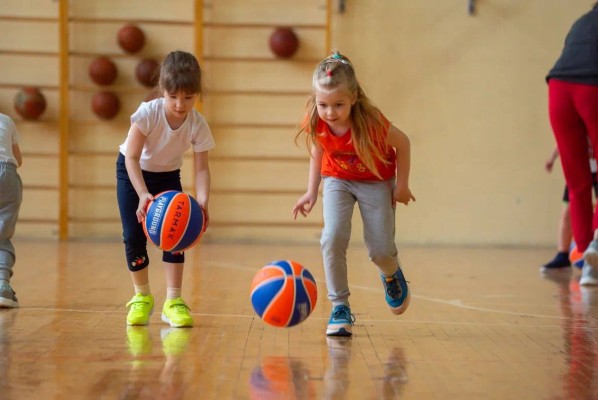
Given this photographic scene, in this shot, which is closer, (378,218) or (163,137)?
(378,218)

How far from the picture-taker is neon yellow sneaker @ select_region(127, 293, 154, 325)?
11.3 feet

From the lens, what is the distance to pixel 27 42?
802 centimetres

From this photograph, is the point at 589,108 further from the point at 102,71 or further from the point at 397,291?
the point at 102,71

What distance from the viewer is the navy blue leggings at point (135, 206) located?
3.55 meters

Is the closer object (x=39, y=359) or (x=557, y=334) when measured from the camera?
(x=39, y=359)

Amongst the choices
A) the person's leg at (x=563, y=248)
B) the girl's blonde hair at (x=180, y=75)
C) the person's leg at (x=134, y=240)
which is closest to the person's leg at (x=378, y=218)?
the girl's blonde hair at (x=180, y=75)

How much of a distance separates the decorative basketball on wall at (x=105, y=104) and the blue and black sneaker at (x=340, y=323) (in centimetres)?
507

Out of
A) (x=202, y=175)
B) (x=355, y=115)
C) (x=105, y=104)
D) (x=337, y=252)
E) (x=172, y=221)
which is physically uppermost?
(x=105, y=104)

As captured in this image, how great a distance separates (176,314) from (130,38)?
4.89 metres

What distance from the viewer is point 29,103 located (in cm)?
773

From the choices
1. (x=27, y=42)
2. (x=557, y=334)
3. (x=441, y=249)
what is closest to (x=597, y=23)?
(x=557, y=334)

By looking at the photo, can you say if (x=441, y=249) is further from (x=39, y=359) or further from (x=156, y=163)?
(x=39, y=359)

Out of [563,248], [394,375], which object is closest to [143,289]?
[394,375]

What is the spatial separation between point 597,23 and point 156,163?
277cm
